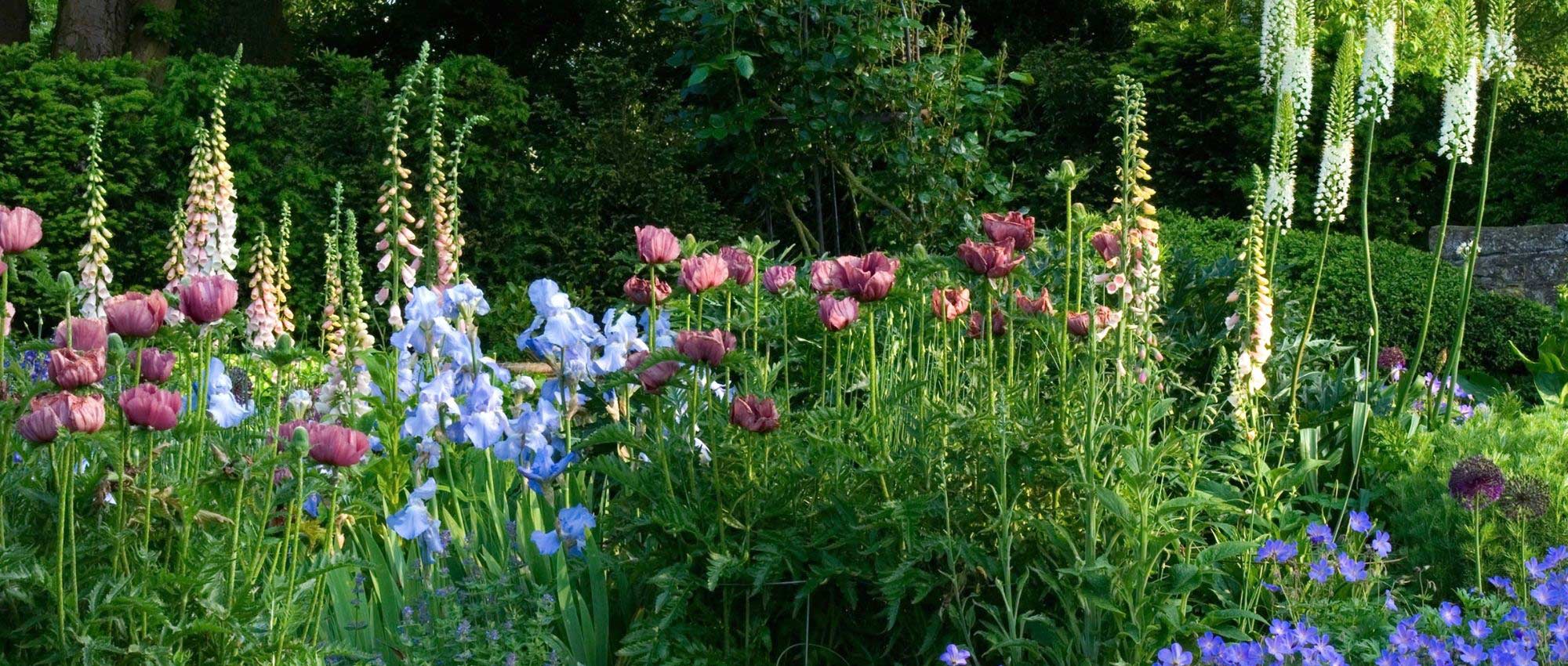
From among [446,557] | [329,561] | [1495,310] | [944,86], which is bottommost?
[1495,310]

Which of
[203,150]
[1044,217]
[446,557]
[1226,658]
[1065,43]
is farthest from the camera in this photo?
[1065,43]

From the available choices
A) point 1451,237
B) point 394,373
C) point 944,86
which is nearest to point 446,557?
point 394,373

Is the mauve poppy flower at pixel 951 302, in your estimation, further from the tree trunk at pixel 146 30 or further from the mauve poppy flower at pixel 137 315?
the tree trunk at pixel 146 30

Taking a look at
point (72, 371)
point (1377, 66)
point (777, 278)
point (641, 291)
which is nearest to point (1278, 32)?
point (1377, 66)

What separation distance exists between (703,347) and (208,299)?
81cm

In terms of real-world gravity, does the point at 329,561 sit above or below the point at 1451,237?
above

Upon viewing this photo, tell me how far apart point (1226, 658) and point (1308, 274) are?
4.17 metres

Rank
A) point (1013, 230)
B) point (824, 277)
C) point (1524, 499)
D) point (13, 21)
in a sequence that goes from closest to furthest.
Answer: point (1013, 230) < point (824, 277) < point (1524, 499) < point (13, 21)

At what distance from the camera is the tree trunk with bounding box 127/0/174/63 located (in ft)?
35.2

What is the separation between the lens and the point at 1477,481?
9.36ft

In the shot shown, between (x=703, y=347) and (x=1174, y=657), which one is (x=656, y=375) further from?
(x=1174, y=657)

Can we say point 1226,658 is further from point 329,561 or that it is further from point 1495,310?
point 1495,310

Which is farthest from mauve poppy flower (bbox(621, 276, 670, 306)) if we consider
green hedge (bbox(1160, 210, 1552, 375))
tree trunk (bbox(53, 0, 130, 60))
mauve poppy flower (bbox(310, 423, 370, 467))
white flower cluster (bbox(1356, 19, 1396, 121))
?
tree trunk (bbox(53, 0, 130, 60))

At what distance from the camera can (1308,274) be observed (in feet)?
19.7
